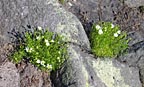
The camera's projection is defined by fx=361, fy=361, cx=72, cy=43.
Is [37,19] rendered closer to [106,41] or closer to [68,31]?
[68,31]

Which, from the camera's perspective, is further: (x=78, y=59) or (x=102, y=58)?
(x=102, y=58)

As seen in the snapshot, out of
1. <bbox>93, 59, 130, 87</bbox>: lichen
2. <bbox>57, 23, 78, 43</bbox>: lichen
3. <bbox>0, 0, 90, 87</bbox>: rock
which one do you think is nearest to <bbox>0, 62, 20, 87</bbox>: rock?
<bbox>0, 0, 90, 87</bbox>: rock

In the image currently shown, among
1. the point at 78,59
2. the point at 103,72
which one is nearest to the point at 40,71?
the point at 78,59

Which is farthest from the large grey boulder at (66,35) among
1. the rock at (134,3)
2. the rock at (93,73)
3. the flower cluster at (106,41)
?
the rock at (134,3)

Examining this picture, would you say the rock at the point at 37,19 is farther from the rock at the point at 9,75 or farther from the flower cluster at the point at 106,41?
the rock at the point at 9,75

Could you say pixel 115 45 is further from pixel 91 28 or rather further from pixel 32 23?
pixel 32 23
